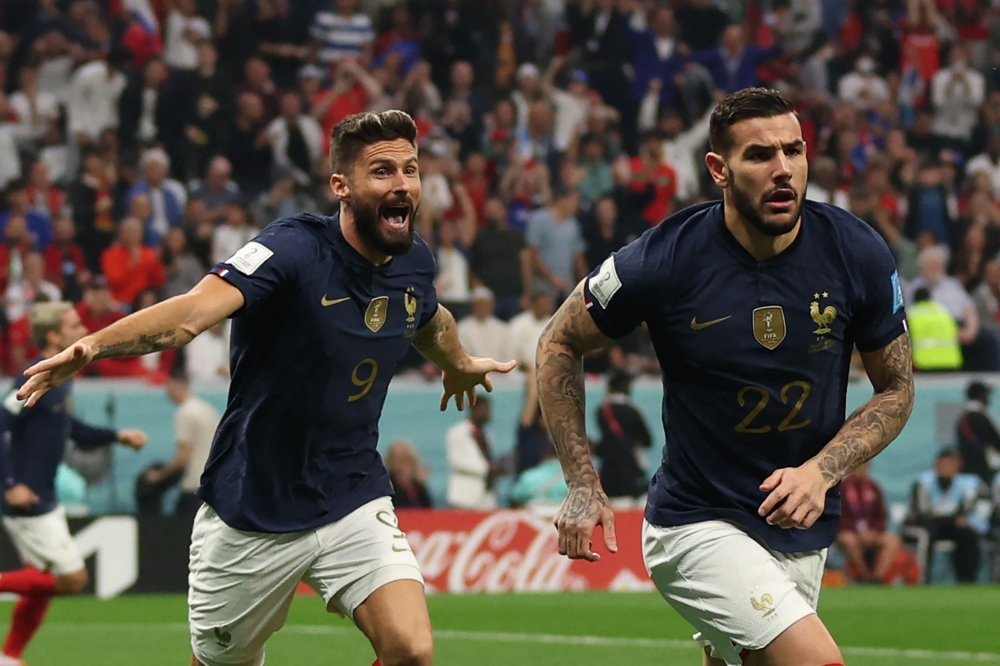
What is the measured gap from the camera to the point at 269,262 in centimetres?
555

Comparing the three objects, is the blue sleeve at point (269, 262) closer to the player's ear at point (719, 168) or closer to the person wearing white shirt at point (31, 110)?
the player's ear at point (719, 168)

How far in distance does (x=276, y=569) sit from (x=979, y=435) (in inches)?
416

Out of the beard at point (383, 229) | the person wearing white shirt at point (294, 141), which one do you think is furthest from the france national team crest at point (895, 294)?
the person wearing white shirt at point (294, 141)

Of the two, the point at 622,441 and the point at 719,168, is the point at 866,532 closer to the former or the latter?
the point at 622,441

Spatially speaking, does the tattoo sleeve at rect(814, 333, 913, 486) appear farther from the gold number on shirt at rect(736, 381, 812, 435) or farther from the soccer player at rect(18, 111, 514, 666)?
the soccer player at rect(18, 111, 514, 666)

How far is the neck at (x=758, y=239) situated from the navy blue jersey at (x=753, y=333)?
2cm

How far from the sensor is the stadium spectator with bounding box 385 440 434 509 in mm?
14297

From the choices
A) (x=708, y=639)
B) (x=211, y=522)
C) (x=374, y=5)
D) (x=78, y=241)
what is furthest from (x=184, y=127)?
(x=708, y=639)

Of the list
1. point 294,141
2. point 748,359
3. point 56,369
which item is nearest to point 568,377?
point 748,359

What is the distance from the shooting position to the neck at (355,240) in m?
5.91

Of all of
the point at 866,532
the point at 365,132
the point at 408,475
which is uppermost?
the point at 365,132

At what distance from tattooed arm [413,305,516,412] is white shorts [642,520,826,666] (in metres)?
1.44

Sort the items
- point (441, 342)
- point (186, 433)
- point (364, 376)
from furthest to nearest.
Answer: point (186, 433) < point (441, 342) < point (364, 376)

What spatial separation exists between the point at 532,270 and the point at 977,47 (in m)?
7.93
